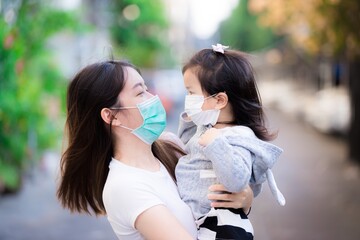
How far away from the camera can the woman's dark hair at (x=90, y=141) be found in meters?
2.40

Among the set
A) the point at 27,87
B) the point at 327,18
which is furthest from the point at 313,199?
the point at 27,87

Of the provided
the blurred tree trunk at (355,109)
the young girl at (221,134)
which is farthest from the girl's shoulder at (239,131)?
the blurred tree trunk at (355,109)

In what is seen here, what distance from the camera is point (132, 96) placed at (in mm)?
2422

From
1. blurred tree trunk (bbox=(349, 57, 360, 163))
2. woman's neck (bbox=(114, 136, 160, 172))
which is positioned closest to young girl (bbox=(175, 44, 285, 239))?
woman's neck (bbox=(114, 136, 160, 172))

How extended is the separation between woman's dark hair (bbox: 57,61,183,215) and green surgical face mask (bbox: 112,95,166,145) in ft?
0.39

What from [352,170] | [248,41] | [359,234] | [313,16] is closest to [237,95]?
[359,234]

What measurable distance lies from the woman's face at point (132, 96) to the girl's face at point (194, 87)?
170mm

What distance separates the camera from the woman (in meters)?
2.23

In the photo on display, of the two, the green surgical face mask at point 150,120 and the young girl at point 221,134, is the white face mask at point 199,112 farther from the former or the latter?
the green surgical face mask at point 150,120

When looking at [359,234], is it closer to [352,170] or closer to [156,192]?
[352,170]

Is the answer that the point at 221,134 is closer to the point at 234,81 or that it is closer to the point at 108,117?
the point at 234,81

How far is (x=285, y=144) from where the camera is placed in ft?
53.4

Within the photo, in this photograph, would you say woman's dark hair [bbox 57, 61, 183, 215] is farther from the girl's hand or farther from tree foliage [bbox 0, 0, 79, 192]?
tree foliage [bbox 0, 0, 79, 192]

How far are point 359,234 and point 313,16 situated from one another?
4.78 m
